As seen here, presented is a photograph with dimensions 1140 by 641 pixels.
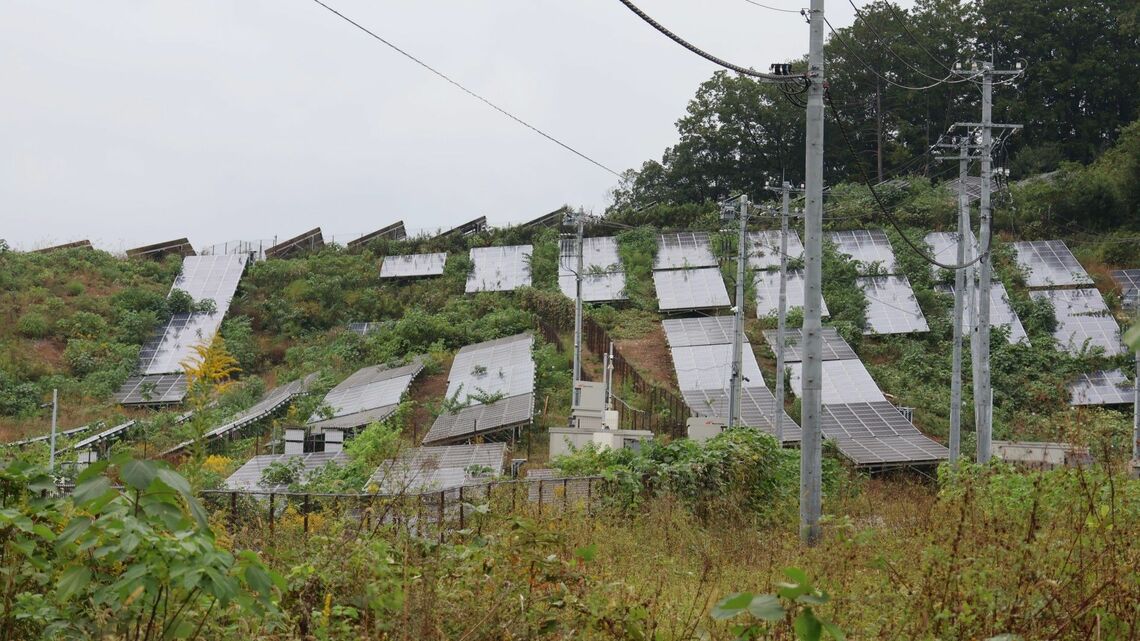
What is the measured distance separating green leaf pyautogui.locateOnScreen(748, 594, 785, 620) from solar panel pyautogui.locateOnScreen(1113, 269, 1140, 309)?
33.8 m

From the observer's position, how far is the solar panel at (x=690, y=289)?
34094 millimetres

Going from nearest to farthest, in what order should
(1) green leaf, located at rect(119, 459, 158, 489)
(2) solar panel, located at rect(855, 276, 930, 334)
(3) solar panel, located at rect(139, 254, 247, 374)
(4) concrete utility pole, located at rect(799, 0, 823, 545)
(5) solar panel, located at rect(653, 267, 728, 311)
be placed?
(1) green leaf, located at rect(119, 459, 158, 489) < (4) concrete utility pole, located at rect(799, 0, 823, 545) < (3) solar panel, located at rect(139, 254, 247, 374) < (2) solar panel, located at rect(855, 276, 930, 334) < (5) solar panel, located at rect(653, 267, 728, 311)

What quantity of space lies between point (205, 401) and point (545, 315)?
29.8 metres

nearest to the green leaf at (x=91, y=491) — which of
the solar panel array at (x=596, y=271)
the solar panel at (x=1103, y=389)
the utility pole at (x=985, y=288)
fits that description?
the utility pole at (x=985, y=288)

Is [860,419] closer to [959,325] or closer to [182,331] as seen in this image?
[959,325]

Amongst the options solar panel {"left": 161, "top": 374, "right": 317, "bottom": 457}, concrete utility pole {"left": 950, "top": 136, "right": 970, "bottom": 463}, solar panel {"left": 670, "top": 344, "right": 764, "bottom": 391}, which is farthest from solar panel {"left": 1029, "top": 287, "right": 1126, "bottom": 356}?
solar panel {"left": 161, "top": 374, "right": 317, "bottom": 457}

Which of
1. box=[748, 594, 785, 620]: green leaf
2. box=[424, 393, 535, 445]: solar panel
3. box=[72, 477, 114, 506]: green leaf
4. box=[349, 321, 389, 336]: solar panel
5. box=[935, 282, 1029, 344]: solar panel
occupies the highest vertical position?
box=[935, 282, 1029, 344]: solar panel

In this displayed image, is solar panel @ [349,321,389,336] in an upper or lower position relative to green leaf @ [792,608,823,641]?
upper

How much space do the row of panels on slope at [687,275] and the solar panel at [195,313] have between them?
584 inches

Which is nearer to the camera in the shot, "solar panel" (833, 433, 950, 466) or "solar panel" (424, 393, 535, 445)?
"solar panel" (424, 393, 535, 445)

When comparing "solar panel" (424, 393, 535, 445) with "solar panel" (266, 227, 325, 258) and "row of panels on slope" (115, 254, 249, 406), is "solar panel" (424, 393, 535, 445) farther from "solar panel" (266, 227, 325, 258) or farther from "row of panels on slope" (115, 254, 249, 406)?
"solar panel" (266, 227, 325, 258)

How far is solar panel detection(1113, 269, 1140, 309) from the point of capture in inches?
1299

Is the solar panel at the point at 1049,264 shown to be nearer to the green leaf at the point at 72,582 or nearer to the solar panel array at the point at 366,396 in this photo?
the solar panel array at the point at 366,396

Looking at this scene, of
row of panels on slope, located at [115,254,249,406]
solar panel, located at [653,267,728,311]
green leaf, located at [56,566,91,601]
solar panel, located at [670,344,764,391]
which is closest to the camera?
green leaf, located at [56,566,91,601]
